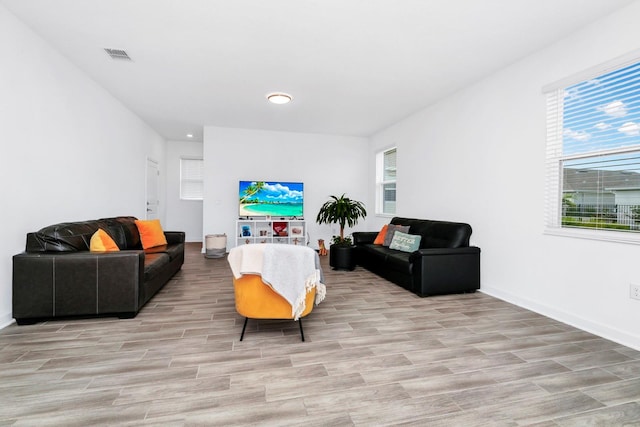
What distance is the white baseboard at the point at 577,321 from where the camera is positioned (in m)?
2.46

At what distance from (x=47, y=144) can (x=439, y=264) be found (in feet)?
15.0

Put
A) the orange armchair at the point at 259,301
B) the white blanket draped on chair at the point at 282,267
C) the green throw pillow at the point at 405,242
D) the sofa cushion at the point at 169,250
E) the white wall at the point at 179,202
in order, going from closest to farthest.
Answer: the white blanket draped on chair at the point at 282,267 < the orange armchair at the point at 259,301 < the sofa cushion at the point at 169,250 < the green throw pillow at the point at 405,242 < the white wall at the point at 179,202

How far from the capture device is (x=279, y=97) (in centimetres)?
455

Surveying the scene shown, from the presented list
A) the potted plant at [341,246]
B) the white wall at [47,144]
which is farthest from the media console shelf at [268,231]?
the white wall at [47,144]

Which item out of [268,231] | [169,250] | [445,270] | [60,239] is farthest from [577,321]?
[268,231]

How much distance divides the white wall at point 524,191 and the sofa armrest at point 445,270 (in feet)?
0.69

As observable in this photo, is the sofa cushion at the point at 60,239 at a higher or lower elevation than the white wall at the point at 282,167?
lower

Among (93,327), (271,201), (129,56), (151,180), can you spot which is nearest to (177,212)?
(151,180)

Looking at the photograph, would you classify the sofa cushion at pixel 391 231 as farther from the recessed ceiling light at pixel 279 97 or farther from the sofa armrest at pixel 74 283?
the sofa armrest at pixel 74 283

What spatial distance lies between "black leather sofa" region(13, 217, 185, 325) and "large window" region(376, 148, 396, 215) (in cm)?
497

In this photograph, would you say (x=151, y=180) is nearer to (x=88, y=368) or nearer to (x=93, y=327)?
(x=93, y=327)

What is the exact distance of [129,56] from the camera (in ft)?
11.3

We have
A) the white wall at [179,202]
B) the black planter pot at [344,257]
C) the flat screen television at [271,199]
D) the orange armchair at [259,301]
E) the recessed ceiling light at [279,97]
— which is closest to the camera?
the orange armchair at [259,301]

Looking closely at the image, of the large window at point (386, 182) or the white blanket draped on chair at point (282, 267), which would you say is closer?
the white blanket draped on chair at point (282, 267)
